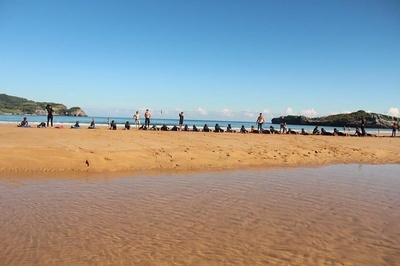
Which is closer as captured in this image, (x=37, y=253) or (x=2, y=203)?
(x=37, y=253)

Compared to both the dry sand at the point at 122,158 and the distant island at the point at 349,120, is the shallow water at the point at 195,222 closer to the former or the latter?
the dry sand at the point at 122,158

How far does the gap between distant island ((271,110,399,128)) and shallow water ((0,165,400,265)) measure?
91.7 m

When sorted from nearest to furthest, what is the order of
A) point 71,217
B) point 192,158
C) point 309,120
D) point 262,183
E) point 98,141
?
point 71,217, point 262,183, point 192,158, point 98,141, point 309,120

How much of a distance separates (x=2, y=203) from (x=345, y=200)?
7.89m

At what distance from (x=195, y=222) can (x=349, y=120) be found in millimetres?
111632

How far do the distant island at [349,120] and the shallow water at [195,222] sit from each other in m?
91.7

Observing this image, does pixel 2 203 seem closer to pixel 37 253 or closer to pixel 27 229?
pixel 27 229

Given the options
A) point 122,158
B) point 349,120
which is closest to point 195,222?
point 122,158

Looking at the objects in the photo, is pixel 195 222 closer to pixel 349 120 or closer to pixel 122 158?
pixel 122 158

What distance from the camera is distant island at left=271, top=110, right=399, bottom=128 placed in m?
93.4

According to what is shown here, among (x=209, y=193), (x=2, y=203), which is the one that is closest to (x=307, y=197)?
(x=209, y=193)

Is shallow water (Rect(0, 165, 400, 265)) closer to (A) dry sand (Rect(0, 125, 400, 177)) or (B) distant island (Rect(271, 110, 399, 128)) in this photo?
(A) dry sand (Rect(0, 125, 400, 177))

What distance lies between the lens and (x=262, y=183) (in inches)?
370

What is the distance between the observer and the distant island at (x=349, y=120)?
3676 inches
